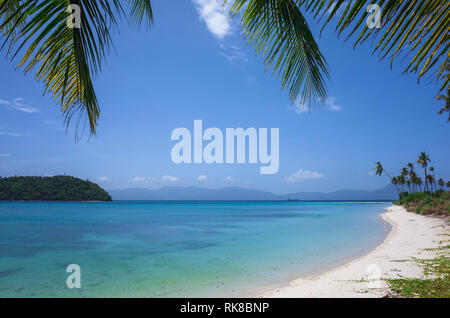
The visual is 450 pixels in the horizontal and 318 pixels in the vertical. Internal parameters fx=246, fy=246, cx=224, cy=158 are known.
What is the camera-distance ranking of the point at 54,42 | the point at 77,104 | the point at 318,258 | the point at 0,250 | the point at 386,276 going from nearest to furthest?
the point at 54,42
the point at 77,104
the point at 386,276
the point at 318,258
the point at 0,250

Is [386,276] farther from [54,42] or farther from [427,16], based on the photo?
[54,42]

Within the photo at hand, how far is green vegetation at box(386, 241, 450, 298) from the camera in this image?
3.62 meters

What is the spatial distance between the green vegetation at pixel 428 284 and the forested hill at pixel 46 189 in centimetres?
9218

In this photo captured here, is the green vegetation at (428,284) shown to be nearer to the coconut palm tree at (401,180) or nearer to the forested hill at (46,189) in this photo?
the coconut palm tree at (401,180)

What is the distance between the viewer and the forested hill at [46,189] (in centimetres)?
7375

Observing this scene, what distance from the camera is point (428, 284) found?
13.2ft

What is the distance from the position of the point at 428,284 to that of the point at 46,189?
3747 inches

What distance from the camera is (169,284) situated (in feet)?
22.9

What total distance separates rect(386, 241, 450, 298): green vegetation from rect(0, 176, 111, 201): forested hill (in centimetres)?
9218

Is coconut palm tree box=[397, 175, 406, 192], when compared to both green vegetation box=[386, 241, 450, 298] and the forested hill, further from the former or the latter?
the forested hill
